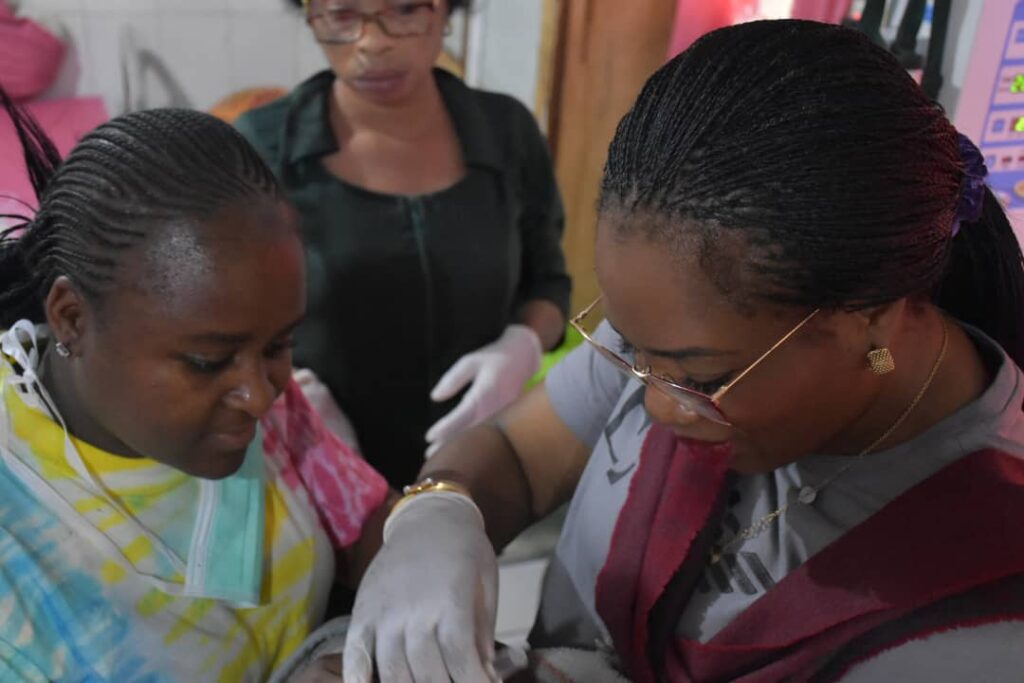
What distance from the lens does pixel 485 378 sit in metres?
1.77

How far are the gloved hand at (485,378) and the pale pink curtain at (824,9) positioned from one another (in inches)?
32.9

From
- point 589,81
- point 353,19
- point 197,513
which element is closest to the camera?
point 197,513

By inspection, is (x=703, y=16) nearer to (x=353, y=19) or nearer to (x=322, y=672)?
(x=353, y=19)

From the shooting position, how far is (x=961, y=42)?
147cm

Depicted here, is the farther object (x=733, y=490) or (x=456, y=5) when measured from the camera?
(x=456, y=5)

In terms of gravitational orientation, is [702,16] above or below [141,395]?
above

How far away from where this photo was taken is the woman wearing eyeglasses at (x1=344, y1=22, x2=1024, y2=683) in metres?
0.76

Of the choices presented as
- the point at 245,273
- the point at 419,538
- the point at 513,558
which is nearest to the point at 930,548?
the point at 419,538

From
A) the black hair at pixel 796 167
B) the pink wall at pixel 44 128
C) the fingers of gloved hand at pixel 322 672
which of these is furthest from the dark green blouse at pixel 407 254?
the black hair at pixel 796 167

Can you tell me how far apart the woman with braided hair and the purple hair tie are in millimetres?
693

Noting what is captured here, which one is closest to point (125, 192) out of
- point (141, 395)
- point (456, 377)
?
point (141, 395)

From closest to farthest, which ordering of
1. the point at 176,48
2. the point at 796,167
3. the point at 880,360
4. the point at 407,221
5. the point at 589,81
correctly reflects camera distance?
the point at 796,167
the point at 880,360
the point at 407,221
the point at 589,81
the point at 176,48

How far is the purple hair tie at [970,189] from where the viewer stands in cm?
84

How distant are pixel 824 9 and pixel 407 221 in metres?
0.93
